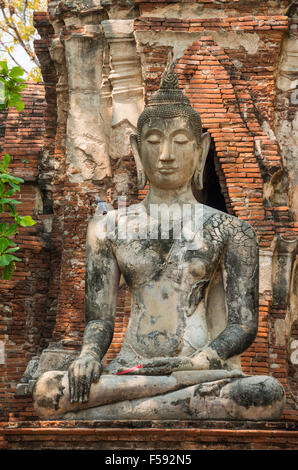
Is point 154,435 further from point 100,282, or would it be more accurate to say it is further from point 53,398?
point 100,282

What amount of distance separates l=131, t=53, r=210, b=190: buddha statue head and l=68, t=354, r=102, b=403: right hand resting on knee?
162cm

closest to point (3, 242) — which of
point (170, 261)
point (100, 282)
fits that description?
point (100, 282)

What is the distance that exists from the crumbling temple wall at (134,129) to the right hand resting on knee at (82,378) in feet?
16.4

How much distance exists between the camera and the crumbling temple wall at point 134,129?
1430 centimetres

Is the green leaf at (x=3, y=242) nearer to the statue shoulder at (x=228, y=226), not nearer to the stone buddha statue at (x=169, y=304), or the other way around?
the stone buddha statue at (x=169, y=304)

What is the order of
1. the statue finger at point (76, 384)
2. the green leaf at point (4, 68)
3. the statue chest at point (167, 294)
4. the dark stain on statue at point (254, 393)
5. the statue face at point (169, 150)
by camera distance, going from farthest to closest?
the green leaf at point (4, 68)
the statue face at point (169, 150)
the statue chest at point (167, 294)
the statue finger at point (76, 384)
the dark stain on statue at point (254, 393)

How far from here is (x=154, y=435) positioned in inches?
333

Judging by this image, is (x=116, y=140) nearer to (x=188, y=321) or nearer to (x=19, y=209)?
(x=19, y=209)

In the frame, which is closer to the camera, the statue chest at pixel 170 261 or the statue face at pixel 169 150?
the statue chest at pixel 170 261

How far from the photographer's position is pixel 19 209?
15.9m

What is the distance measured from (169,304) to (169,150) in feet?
3.82

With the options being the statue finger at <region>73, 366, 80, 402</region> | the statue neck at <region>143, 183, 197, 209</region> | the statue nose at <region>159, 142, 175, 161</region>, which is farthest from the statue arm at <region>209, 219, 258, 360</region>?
the statue finger at <region>73, 366, 80, 402</region>

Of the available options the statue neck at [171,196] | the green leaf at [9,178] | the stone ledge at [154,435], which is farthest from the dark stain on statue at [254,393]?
the green leaf at [9,178]

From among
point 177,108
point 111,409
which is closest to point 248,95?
point 177,108
